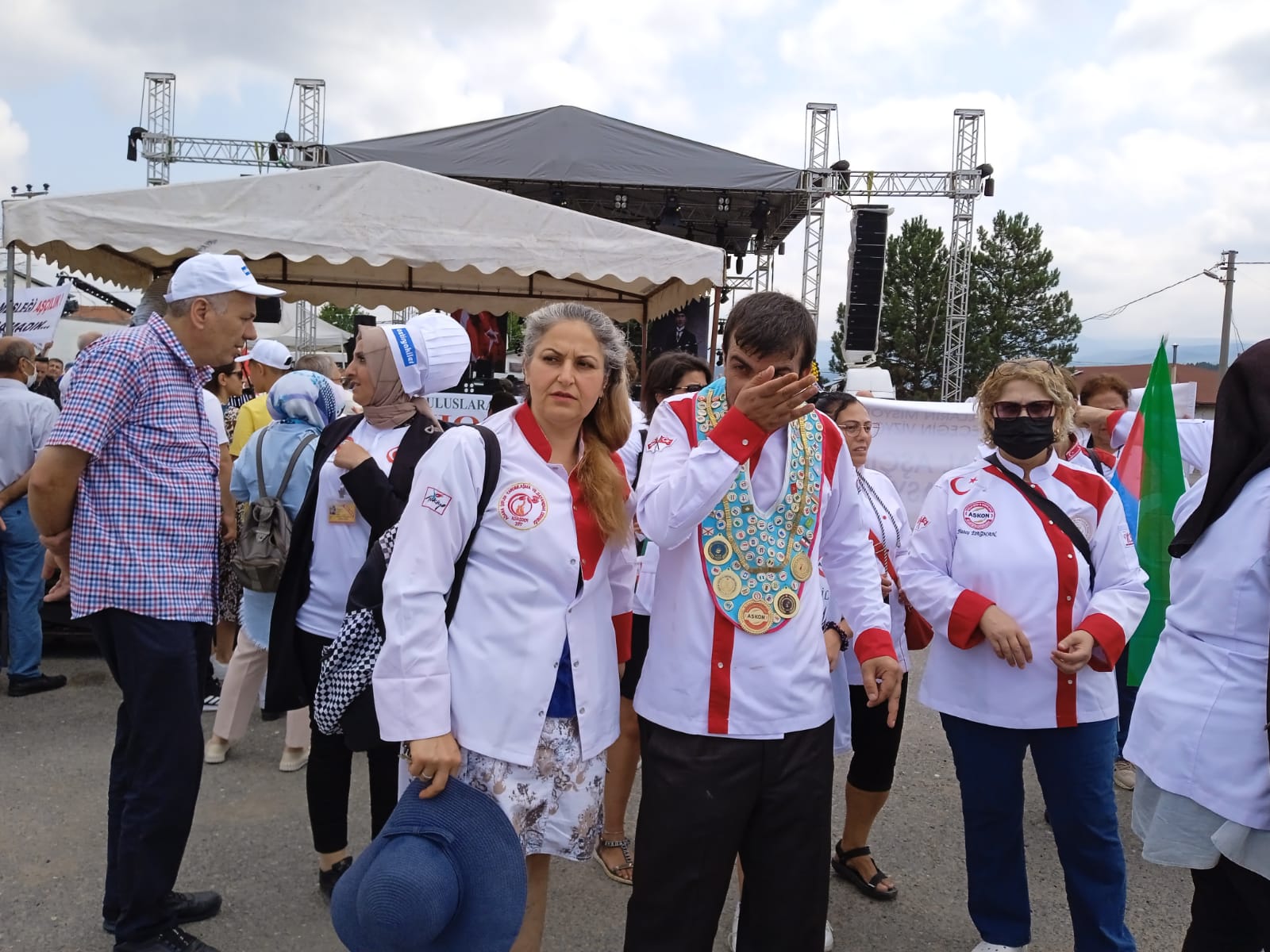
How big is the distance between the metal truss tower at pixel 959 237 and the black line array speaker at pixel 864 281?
19.3ft

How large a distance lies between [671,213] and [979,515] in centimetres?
1566

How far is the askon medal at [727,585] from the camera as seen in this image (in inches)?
80.5

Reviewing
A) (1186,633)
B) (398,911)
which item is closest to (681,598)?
(398,911)

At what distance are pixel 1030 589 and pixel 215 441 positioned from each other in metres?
2.60

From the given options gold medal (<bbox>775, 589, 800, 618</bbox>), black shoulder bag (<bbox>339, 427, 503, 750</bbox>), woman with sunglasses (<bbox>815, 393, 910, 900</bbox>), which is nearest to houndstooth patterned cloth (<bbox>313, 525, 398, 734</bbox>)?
black shoulder bag (<bbox>339, 427, 503, 750</bbox>)

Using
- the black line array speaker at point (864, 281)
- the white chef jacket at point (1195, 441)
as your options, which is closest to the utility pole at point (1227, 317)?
the black line array speaker at point (864, 281)

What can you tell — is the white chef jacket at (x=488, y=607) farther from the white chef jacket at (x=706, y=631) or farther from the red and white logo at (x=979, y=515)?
the red and white logo at (x=979, y=515)

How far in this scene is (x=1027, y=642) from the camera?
2561mm

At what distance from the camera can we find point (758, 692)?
2047mm

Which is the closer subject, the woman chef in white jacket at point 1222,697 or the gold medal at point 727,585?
the woman chef in white jacket at point 1222,697

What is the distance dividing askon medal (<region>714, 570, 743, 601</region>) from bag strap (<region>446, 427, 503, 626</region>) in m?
0.56

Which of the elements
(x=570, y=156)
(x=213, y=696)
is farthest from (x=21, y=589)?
(x=570, y=156)

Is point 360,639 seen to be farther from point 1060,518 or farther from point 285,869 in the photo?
point 1060,518

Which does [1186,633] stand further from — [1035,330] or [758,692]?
[1035,330]
